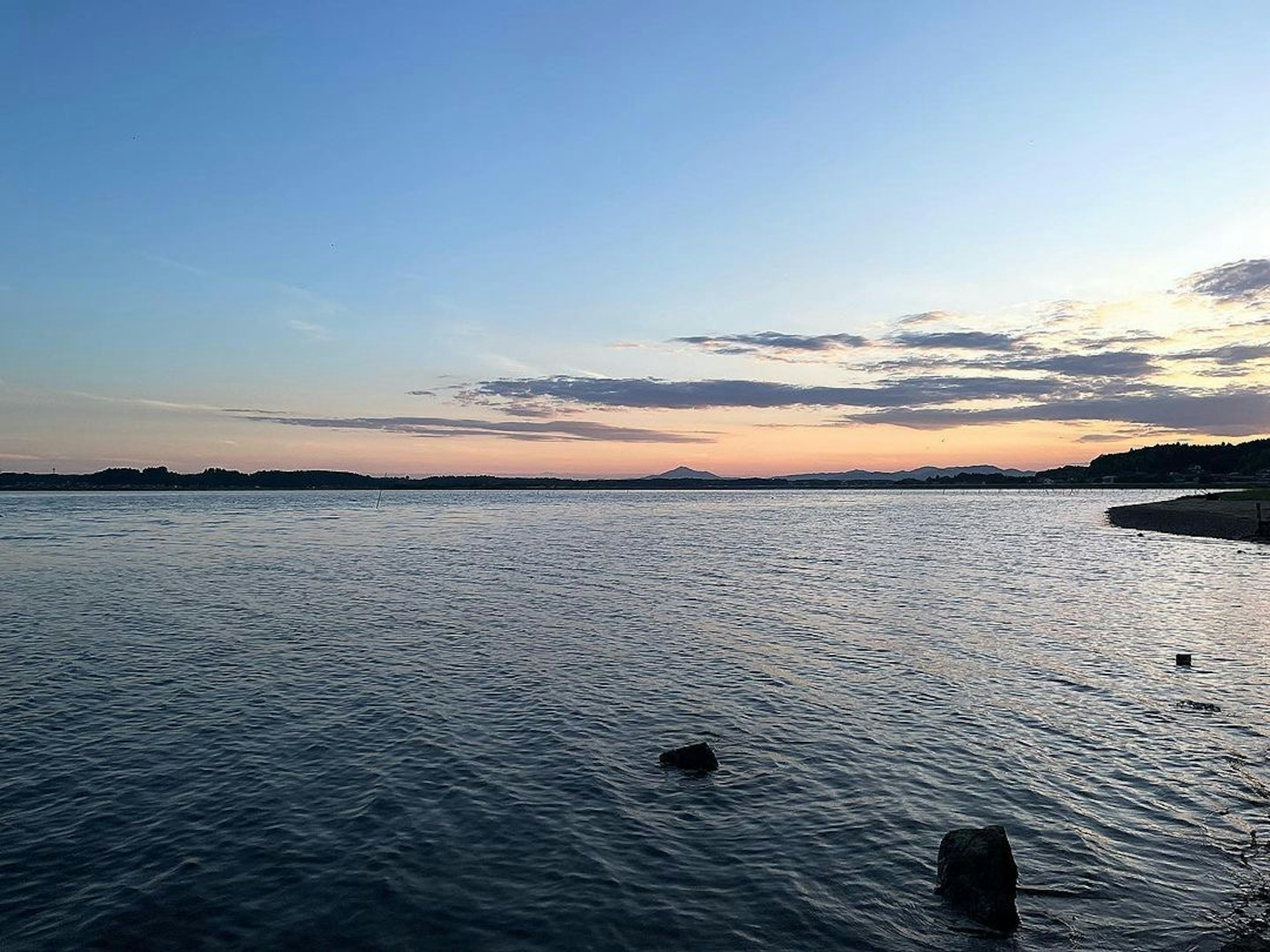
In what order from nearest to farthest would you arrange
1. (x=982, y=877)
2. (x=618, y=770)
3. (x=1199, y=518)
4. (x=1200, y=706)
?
1. (x=982, y=877)
2. (x=618, y=770)
3. (x=1200, y=706)
4. (x=1199, y=518)

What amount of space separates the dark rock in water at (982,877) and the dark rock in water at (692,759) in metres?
6.37

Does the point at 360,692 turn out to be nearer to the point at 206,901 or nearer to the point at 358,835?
the point at 358,835

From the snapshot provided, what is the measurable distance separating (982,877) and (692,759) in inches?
295

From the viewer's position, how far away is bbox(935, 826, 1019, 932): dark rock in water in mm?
12586

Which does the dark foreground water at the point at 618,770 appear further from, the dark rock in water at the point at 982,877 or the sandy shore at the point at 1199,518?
the sandy shore at the point at 1199,518

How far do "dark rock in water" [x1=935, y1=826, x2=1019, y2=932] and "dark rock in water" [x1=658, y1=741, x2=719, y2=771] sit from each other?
6369 mm

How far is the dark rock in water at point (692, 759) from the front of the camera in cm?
1920

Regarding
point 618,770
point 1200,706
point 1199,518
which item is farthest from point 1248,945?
point 1199,518

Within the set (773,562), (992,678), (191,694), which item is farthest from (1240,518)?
(191,694)

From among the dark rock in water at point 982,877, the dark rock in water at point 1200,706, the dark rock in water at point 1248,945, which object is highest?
the dark rock in water at point 982,877

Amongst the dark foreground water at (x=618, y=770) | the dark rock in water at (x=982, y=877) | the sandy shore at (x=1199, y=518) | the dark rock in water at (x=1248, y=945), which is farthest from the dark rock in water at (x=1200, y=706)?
the sandy shore at (x=1199, y=518)

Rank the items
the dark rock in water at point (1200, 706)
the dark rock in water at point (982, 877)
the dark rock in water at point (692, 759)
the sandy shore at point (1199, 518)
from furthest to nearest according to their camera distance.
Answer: the sandy shore at point (1199, 518), the dark rock in water at point (1200, 706), the dark rock in water at point (692, 759), the dark rock in water at point (982, 877)

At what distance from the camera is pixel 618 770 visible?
19234mm

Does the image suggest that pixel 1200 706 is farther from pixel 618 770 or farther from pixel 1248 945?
pixel 618 770
